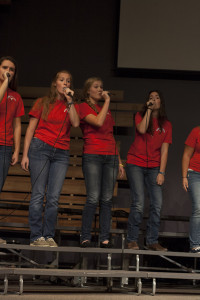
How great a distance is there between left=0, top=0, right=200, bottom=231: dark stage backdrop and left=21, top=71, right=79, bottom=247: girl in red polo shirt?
237cm

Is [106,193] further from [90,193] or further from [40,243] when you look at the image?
[40,243]

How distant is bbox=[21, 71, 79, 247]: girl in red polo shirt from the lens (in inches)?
138

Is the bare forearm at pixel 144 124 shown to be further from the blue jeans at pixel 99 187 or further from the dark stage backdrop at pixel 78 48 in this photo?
the dark stage backdrop at pixel 78 48

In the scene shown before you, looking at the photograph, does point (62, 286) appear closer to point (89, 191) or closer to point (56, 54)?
point (89, 191)

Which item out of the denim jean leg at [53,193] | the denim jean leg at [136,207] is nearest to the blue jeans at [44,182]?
the denim jean leg at [53,193]

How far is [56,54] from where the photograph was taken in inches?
242

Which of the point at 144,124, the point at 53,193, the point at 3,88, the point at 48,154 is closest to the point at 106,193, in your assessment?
the point at 53,193

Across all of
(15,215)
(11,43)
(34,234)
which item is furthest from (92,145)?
(11,43)

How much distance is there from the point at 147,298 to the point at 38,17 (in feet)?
13.0

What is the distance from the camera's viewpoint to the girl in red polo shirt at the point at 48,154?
11.5ft

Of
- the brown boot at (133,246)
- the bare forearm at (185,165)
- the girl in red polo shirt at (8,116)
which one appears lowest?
the brown boot at (133,246)

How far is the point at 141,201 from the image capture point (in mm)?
3984

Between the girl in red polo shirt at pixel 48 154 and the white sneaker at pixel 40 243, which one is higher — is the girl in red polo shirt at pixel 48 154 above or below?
above

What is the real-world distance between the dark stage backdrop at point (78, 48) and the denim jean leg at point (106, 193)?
2.19 metres
